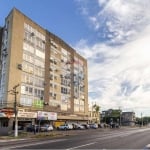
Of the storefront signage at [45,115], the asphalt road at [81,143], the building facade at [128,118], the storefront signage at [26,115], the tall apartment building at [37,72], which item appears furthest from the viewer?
the building facade at [128,118]

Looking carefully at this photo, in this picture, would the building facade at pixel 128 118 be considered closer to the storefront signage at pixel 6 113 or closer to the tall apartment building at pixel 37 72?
the tall apartment building at pixel 37 72

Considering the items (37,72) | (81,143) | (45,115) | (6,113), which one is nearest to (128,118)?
(37,72)

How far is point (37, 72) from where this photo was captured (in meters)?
73.9

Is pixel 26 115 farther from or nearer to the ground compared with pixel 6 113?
nearer to the ground

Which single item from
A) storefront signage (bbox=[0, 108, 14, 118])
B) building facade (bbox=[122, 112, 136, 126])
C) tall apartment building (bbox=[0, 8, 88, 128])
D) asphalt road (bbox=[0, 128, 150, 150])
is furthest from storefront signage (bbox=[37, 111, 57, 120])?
building facade (bbox=[122, 112, 136, 126])

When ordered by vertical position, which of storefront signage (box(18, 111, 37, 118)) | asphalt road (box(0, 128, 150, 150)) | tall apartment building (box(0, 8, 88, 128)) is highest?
tall apartment building (box(0, 8, 88, 128))

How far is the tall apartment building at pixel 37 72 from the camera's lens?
64250mm

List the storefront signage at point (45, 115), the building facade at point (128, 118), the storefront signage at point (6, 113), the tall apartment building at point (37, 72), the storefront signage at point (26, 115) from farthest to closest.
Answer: the building facade at point (128, 118)
the tall apartment building at point (37, 72)
the storefront signage at point (45, 115)
the storefront signage at point (6, 113)
the storefront signage at point (26, 115)

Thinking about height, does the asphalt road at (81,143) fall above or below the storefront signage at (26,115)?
below

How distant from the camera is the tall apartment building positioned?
64250mm

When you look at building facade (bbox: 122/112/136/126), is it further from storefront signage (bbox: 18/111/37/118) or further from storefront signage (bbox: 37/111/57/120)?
storefront signage (bbox: 18/111/37/118)

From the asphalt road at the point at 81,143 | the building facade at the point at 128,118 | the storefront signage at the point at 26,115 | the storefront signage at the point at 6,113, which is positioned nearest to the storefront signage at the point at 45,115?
the storefront signage at the point at 26,115

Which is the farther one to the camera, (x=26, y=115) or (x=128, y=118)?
(x=128, y=118)

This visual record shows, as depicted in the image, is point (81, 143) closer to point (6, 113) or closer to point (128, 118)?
point (6, 113)
